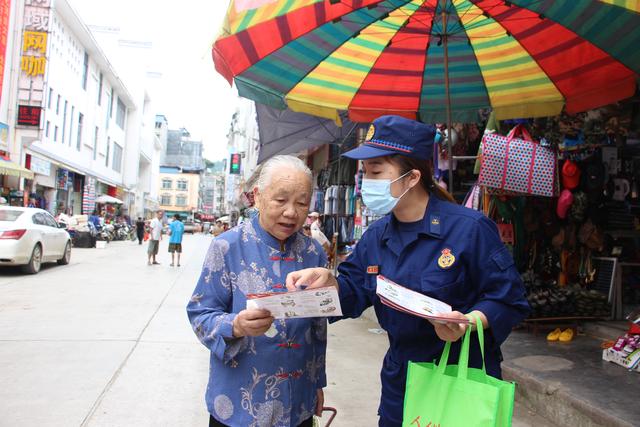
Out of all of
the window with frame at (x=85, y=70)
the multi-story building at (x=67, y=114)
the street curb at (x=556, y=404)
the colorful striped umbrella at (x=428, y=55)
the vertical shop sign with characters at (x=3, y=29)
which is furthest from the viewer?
the window with frame at (x=85, y=70)

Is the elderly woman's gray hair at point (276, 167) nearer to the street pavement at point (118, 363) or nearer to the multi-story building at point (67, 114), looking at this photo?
the street pavement at point (118, 363)

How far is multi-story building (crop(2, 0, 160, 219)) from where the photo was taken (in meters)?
16.7

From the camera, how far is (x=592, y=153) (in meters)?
5.51

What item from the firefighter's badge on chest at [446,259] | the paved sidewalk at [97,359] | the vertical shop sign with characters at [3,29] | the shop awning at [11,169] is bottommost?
the paved sidewalk at [97,359]

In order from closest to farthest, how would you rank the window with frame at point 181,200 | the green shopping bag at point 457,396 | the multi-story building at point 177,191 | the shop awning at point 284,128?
the green shopping bag at point 457,396 < the shop awning at point 284,128 < the multi-story building at point 177,191 < the window with frame at point 181,200

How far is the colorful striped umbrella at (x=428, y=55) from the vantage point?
3.15 meters

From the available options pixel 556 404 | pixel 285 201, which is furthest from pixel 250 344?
Answer: pixel 556 404

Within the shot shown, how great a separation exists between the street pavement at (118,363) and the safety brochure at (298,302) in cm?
237

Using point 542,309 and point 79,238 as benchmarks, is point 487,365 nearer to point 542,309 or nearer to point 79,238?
point 542,309

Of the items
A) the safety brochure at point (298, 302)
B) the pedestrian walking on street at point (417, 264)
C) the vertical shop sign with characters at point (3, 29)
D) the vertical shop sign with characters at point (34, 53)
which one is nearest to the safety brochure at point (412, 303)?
the pedestrian walking on street at point (417, 264)

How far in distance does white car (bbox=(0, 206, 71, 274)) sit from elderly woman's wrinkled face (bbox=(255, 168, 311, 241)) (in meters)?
10.4

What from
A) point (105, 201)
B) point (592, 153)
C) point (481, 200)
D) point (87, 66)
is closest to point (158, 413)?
point (481, 200)

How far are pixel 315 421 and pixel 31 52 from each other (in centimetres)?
1856

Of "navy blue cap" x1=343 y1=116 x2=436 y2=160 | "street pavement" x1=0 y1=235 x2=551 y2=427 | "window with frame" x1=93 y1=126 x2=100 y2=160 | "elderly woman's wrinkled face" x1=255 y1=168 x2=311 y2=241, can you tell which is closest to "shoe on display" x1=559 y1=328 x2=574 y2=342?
"street pavement" x1=0 y1=235 x2=551 y2=427
